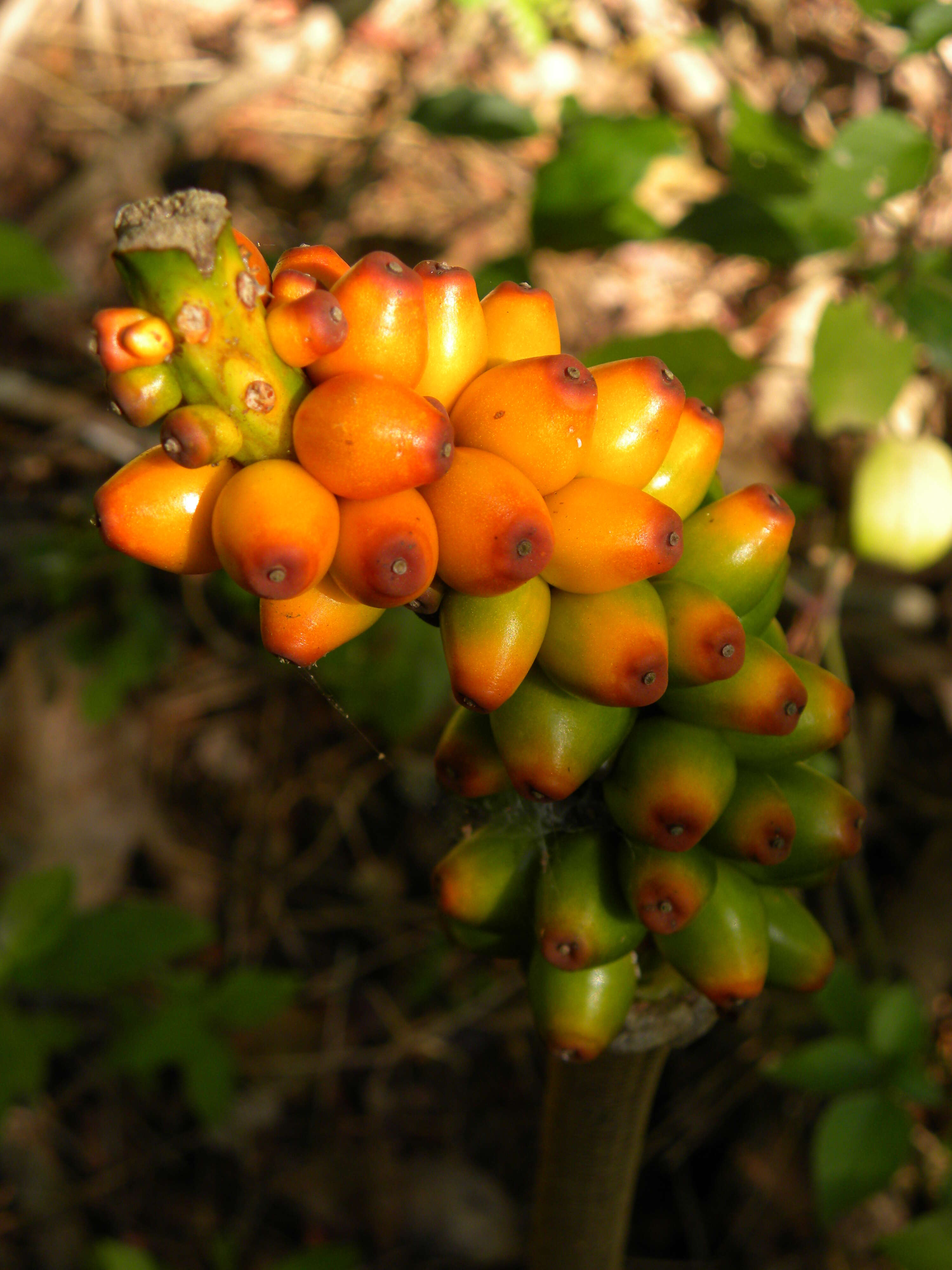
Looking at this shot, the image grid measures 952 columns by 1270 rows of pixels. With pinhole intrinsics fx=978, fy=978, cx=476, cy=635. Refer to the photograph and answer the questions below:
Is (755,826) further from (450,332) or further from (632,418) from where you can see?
(450,332)

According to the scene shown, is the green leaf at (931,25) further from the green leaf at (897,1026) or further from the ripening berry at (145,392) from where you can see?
the green leaf at (897,1026)

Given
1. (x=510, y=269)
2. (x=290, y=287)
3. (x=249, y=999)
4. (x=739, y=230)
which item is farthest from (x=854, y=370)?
(x=249, y=999)

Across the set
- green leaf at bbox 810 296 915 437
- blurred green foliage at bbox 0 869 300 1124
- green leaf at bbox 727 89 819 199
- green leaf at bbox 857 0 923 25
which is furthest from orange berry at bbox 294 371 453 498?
green leaf at bbox 727 89 819 199

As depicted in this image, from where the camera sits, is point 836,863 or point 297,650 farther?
point 836,863

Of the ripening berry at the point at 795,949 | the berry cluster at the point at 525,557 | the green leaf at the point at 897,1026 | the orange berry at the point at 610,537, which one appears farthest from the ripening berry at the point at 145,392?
the green leaf at the point at 897,1026

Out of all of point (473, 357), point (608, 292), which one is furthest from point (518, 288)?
point (608, 292)

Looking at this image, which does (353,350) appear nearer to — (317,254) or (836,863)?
(317,254)
